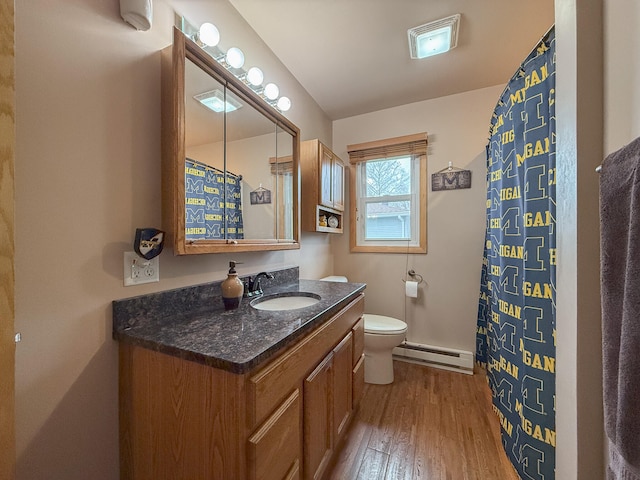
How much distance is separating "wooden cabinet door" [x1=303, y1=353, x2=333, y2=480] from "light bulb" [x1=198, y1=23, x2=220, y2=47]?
153 cm

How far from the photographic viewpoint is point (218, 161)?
1.18 meters

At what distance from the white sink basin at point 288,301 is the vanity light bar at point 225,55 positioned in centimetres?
121

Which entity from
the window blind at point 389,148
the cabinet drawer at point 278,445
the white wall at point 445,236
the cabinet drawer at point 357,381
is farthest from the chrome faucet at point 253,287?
the window blind at point 389,148

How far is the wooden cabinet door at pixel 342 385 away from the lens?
1.22 metres

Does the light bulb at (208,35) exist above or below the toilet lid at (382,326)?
above

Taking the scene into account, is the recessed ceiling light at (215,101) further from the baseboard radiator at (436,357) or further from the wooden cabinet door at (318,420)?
the baseboard radiator at (436,357)

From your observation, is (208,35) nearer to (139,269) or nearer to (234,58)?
(234,58)

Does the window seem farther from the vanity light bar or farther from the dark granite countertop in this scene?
the dark granite countertop

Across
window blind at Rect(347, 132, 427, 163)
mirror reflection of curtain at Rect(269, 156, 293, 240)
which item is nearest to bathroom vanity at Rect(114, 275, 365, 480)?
mirror reflection of curtain at Rect(269, 156, 293, 240)

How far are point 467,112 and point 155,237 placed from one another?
2.60 meters

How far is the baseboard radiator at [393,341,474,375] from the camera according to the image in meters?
2.16

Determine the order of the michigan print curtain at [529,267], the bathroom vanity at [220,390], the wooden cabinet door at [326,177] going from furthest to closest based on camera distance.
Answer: the wooden cabinet door at [326,177] → the michigan print curtain at [529,267] → the bathroom vanity at [220,390]

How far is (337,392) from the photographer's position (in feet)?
4.09

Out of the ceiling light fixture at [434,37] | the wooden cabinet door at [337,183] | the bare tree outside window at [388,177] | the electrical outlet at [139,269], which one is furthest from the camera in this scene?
the bare tree outside window at [388,177]
